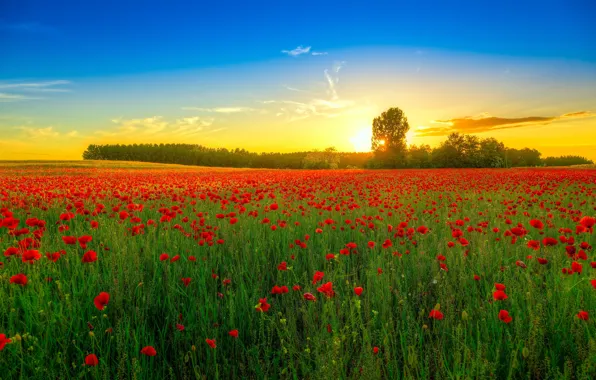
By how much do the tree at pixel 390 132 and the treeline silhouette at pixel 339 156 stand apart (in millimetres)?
2177

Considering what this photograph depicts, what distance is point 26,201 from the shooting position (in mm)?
7887

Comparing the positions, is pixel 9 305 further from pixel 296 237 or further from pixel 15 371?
pixel 296 237

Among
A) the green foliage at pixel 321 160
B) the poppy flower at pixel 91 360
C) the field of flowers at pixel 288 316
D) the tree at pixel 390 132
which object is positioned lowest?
the field of flowers at pixel 288 316

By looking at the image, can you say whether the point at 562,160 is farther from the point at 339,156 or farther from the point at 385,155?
the point at 339,156

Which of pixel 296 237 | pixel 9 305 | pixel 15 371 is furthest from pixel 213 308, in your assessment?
pixel 296 237

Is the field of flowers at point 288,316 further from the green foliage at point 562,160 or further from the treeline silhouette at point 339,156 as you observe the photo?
the green foliage at point 562,160

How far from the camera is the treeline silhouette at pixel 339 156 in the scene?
5988cm

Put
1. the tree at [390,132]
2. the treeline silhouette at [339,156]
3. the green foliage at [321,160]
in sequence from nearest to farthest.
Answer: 1. the treeline silhouette at [339,156]
2. the tree at [390,132]
3. the green foliage at [321,160]

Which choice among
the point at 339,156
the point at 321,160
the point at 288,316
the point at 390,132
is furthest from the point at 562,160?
the point at 288,316

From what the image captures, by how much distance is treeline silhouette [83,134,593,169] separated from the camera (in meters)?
59.9

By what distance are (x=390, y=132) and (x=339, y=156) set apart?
2551cm

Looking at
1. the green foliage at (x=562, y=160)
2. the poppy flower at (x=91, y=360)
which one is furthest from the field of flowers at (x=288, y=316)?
the green foliage at (x=562, y=160)

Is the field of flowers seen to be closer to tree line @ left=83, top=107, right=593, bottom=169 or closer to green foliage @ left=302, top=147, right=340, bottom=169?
tree line @ left=83, top=107, right=593, bottom=169

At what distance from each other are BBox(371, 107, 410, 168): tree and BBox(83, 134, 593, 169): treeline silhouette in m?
2.18
